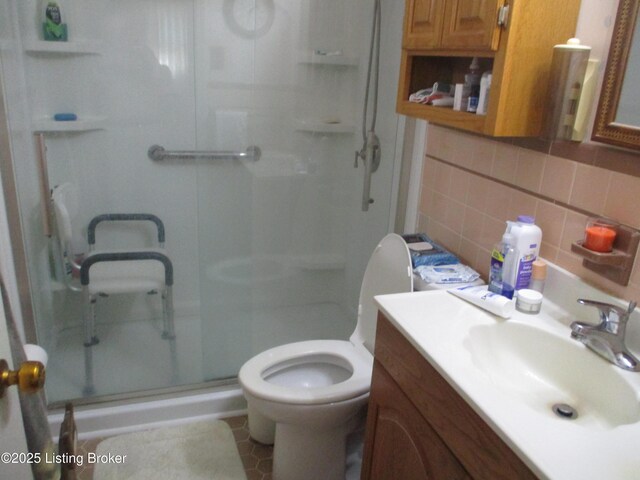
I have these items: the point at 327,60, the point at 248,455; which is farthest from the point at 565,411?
the point at 327,60

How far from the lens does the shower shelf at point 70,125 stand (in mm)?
2102

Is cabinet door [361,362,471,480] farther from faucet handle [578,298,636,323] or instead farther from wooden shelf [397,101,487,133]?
wooden shelf [397,101,487,133]

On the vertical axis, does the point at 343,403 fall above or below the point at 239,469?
above

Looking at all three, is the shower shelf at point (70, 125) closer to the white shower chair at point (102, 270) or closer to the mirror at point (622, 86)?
the white shower chair at point (102, 270)

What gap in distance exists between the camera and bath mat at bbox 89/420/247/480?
174cm

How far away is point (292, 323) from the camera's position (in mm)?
2494

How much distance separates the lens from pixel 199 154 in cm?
236

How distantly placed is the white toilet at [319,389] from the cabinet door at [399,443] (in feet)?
0.60

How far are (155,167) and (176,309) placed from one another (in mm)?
690

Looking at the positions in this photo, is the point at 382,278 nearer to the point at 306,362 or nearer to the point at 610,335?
the point at 306,362

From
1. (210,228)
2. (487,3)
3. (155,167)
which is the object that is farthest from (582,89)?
(155,167)

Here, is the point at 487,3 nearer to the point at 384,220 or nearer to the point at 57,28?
the point at 384,220

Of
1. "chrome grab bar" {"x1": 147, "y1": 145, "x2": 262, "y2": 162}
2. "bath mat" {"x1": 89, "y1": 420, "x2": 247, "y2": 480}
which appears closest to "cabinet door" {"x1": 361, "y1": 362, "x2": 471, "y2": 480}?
"bath mat" {"x1": 89, "y1": 420, "x2": 247, "y2": 480}

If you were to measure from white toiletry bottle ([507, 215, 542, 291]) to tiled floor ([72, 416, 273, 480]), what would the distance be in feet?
3.68
